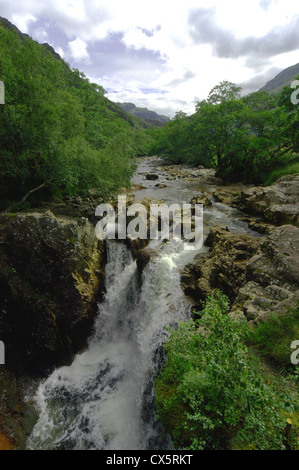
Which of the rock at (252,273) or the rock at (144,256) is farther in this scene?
the rock at (144,256)

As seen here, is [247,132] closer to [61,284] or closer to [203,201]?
[203,201]

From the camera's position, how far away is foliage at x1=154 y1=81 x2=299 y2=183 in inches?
1061

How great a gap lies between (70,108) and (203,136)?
2727cm

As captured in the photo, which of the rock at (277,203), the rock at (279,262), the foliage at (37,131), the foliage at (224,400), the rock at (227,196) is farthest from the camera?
the rock at (227,196)

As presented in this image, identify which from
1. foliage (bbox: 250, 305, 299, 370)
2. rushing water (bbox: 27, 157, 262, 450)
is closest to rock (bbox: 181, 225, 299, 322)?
foliage (bbox: 250, 305, 299, 370)

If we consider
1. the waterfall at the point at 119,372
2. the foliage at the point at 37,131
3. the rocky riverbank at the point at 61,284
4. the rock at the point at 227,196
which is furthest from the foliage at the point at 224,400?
the rock at the point at 227,196

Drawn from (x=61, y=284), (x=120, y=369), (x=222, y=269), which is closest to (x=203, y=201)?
(x=222, y=269)

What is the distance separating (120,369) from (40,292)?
19.1ft

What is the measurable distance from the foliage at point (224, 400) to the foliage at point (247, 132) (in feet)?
88.4

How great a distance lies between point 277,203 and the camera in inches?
721

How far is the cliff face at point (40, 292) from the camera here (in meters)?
11.2

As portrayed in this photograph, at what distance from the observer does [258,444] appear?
4125mm

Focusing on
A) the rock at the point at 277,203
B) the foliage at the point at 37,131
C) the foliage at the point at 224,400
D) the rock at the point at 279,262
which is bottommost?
the foliage at the point at 224,400

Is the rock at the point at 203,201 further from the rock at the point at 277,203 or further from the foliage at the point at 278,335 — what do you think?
the foliage at the point at 278,335
